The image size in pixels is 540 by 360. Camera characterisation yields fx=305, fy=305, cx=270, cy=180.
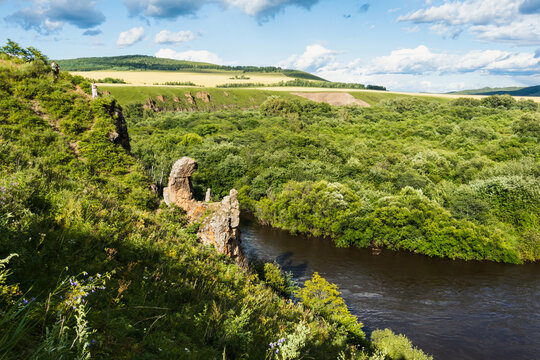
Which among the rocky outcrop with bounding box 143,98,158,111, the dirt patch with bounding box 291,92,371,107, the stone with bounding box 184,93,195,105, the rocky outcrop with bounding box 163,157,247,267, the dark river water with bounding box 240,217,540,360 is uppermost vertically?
the dirt patch with bounding box 291,92,371,107

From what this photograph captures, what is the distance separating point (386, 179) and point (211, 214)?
46872mm

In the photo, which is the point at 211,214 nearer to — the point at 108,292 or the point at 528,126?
the point at 108,292

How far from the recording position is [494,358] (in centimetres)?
2341

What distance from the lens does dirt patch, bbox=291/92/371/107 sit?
18212 centimetres

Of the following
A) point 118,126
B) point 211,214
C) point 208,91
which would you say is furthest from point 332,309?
point 208,91

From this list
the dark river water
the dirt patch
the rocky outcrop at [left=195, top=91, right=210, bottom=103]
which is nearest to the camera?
the dark river water

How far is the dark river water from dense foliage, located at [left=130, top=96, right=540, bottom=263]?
3054 mm

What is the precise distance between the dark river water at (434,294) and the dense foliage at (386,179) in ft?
10.0

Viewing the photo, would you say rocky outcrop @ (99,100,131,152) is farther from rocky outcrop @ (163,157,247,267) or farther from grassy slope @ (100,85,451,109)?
grassy slope @ (100,85,451,109)

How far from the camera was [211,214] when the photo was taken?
790 inches

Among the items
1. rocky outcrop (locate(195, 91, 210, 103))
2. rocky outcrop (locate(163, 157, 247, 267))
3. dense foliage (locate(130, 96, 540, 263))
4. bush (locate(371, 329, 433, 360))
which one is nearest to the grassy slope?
A: rocky outcrop (locate(195, 91, 210, 103))

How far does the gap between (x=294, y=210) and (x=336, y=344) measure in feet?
128

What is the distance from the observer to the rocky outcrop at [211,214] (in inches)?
745

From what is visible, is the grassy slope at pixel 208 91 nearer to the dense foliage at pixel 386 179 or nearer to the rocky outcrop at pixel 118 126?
the dense foliage at pixel 386 179
